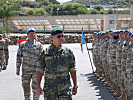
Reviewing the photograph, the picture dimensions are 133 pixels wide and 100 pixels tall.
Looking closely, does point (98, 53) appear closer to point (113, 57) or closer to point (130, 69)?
point (113, 57)

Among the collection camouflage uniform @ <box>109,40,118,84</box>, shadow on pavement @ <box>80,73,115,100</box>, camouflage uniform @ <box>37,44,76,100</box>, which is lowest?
shadow on pavement @ <box>80,73,115,100</box>

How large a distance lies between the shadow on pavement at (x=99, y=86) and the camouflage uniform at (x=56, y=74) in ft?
15.4

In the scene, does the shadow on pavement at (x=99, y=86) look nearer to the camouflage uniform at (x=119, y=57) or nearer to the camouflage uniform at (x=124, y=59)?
the camouflage uniform at (x=119, y=57)

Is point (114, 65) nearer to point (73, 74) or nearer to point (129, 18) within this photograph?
point (73, 74)

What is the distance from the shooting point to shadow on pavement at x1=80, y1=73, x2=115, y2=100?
32.7 ft

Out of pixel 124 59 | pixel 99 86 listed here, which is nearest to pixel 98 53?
pixel 99 86

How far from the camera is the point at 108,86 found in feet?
37.6

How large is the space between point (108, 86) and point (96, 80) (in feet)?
6.22

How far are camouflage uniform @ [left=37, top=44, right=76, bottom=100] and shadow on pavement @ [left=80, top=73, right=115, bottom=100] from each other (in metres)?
4.68

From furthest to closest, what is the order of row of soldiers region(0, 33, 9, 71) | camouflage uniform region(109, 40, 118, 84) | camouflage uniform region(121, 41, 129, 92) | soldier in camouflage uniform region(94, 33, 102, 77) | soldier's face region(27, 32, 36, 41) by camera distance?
row of soldiers region(0, 33, 9, 71) → soldier in camouflage uniform region(94, 33, 102, 77) → camouflage uniform region(109, 40, 118, 84) → camouflage uniform region(121, 41, 129, 92) → soldier's face region(27, 32, 36, 41)

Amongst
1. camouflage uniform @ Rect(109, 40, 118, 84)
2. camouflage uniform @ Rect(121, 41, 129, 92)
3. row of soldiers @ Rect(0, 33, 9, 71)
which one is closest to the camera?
camouflage uniform @ Rect(121, 41, 129, 92)

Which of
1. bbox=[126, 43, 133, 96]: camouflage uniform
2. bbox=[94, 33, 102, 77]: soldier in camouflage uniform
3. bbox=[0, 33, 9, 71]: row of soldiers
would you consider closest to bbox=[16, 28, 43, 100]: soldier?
bbox=[126, 43, 133, 96]: camouflage uniform

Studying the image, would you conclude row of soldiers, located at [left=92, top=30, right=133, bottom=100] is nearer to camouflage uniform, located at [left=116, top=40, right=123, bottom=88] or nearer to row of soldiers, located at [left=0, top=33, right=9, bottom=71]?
camouflage uniform, located at [left=116, top=40, right=123, bottom=88]

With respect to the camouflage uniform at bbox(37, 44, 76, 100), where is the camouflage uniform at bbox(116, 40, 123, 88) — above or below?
below
